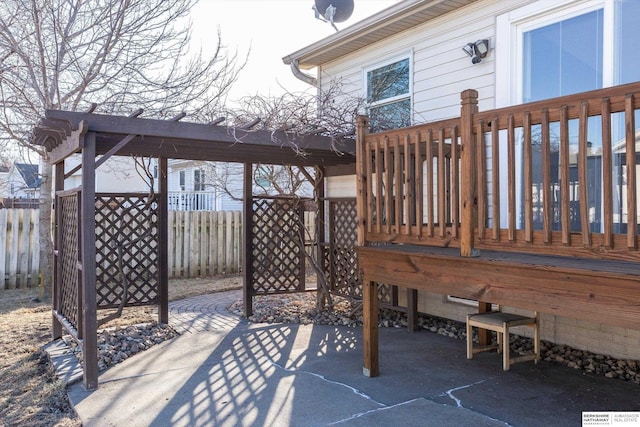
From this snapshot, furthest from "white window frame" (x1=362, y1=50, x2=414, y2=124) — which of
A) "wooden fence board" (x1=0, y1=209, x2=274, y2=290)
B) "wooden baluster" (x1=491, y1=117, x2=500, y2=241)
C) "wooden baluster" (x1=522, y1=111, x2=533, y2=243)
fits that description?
"wooden fence board" (x1=0, y1=209, x2=274, y2=290)

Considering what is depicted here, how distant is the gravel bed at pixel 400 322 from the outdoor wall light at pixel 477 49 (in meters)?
3.25

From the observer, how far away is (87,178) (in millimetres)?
4344

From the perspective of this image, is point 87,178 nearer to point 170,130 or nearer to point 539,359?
point 170,130

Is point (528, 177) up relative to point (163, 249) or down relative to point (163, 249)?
up

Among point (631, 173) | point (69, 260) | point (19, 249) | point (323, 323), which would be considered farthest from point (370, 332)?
point (19, 249)

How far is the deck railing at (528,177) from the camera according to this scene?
2721 millimetres

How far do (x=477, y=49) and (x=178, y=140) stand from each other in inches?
138

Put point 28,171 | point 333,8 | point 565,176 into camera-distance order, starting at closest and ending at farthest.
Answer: point 565,176, point 333,8, point 28,171

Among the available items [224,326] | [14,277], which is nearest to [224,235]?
[14,277]

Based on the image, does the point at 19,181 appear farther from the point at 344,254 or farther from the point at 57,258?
the point at 344,254

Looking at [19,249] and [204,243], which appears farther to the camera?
[204,243]

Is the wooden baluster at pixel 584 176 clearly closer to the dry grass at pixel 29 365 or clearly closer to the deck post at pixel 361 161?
the deck post at pixel 361 161

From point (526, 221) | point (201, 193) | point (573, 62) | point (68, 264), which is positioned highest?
point (573, 62)

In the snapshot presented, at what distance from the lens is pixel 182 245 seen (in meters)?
10.9
